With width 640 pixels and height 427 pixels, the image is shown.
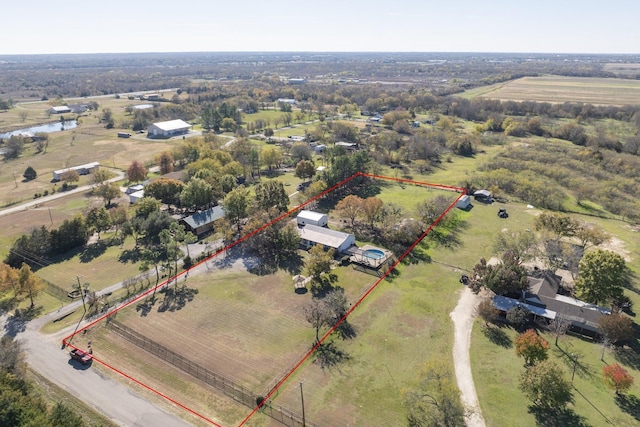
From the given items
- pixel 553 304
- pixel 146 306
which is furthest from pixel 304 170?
pixel 553 304

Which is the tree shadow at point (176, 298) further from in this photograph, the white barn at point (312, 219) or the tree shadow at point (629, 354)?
the tree shadow at point (629, 354)

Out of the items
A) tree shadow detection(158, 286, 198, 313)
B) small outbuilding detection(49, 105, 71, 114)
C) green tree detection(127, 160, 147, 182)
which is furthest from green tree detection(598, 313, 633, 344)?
small outbuilding detection(49, 105, 71, 114)

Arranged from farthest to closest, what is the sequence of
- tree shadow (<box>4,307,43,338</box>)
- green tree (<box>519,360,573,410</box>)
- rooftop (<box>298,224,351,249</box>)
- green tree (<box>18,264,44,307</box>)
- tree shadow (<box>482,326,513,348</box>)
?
rooftop (<box>298,224,351,249</box>) → green tree (<box>18,264,44,307</box>) → tree shadow (<box>4,307,43,338</box>) → tree shadow (<box>482,326,513,348</box>) → green tree (<box>519,360,573,410</box>)

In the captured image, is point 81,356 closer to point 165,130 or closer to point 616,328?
point 616,328

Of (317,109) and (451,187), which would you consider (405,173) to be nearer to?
(451,187)

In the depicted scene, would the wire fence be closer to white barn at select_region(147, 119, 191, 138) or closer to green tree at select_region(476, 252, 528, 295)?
green tree at select_region(476, 252, 528, 295)

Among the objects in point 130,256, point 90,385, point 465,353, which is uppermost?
point 130,256
